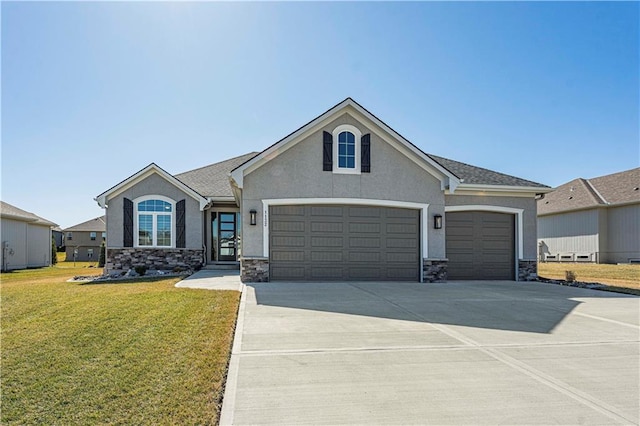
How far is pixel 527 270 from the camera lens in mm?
13961

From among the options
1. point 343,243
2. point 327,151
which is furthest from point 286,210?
point 327,151

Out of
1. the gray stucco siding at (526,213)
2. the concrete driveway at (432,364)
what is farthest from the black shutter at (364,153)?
the concrete driveway at (432,364)

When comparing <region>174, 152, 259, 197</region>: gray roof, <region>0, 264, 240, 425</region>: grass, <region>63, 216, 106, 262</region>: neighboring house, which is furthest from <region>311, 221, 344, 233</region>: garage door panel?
<region>63, 216, 106, 262</region>: neighboring house

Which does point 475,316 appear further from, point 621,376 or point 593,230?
point 593,230

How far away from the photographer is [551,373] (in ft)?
13.5

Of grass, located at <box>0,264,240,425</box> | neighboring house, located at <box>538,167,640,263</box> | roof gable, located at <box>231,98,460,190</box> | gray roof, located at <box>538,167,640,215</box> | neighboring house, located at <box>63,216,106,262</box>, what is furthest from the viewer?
neighboring house, located at <box>63,216,106,262</box>

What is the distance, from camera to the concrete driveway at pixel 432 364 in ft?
10.6

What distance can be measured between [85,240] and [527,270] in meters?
45.0

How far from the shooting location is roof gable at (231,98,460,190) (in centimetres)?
1153

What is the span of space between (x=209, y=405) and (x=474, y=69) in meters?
13.8

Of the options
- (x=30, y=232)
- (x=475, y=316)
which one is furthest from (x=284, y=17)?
(x=30, y=232)

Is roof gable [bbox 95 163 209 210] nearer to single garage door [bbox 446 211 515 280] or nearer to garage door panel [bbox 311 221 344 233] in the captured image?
garage door panel [bbox 311 221 344 233]

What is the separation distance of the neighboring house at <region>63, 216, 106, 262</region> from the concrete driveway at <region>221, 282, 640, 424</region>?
42378mm

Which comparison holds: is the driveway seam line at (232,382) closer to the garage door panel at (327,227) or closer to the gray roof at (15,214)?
the garage door panel at (327,227)
